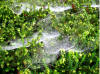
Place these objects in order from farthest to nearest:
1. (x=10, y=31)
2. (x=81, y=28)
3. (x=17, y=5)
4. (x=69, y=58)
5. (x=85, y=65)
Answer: (x=17, y=5) → (x=81, y=28) → (x=10, y=31) → (x=85, y=65) → (x=69, y=58)

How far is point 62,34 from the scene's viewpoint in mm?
4332

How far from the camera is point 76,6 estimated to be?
5094mm

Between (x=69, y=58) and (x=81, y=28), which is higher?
(x=81, y=28)

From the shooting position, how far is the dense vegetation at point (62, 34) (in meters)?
3.53

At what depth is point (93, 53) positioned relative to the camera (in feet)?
12.4

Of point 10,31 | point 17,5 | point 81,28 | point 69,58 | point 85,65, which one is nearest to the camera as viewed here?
point 69,58

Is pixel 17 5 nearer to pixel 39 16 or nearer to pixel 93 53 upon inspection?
pixel 39 16

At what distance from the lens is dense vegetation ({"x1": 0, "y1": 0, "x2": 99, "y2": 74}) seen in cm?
353

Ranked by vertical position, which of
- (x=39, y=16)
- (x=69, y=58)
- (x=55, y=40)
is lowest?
(x=69, y=58)

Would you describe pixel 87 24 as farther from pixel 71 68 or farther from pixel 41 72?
pixel 41 72

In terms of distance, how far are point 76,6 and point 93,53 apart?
186cm

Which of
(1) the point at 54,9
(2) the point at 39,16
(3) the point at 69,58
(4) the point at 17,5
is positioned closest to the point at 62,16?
(1) the point at 54,9

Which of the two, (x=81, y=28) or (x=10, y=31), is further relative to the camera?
(x=81, y=28)

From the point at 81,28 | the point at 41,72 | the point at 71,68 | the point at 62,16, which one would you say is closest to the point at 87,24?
the point at 81,28
